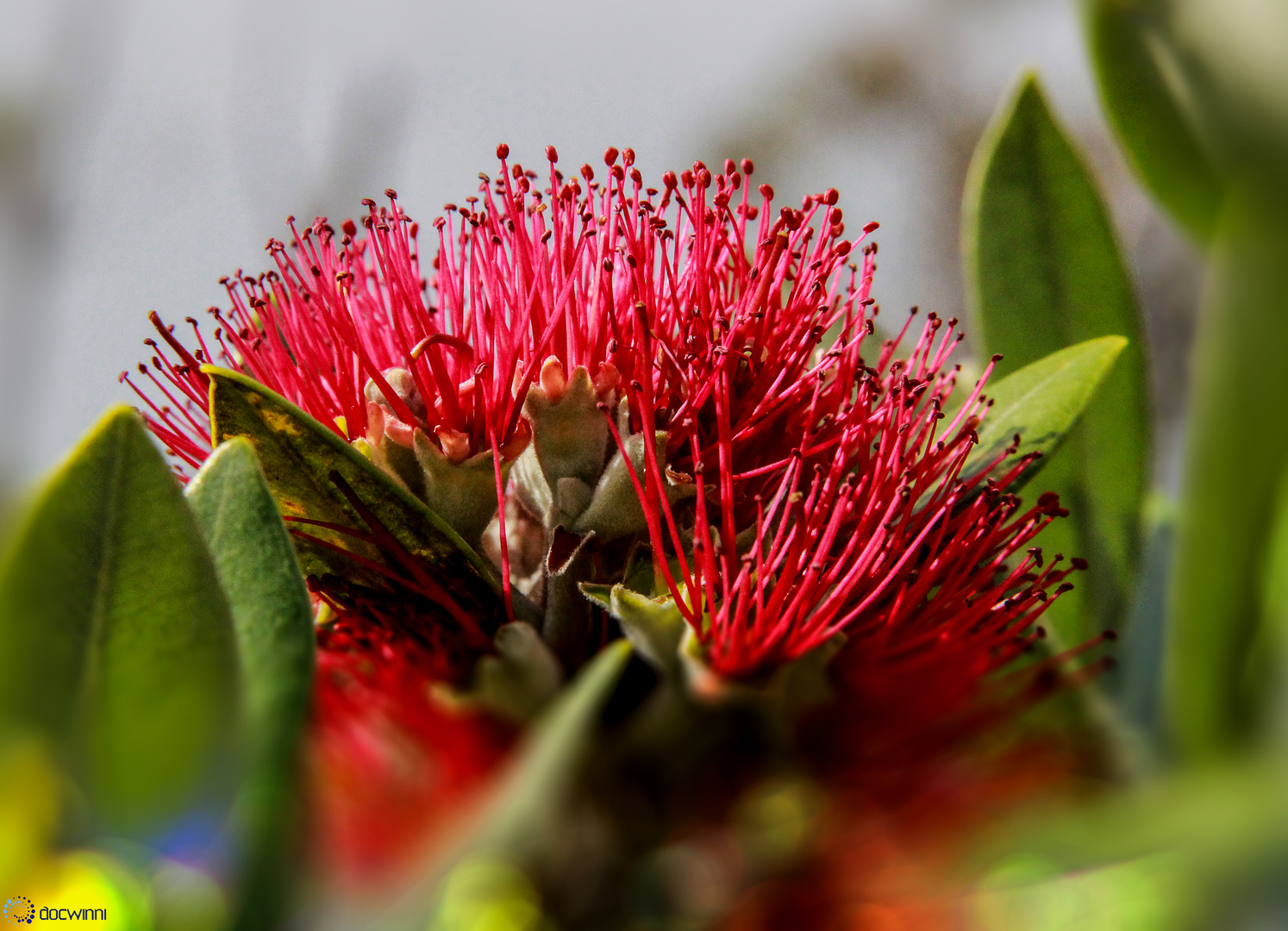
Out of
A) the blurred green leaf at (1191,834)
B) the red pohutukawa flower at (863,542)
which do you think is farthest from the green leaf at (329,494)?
the blurred green leaf at (1191,834)

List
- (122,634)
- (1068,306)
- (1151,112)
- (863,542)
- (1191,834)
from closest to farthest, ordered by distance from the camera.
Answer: (1191,834) → (122,634) → (1151,112) → (863,542) → (1068,306)

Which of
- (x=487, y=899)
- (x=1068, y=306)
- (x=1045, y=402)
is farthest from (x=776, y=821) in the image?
(x=1068, y=306)

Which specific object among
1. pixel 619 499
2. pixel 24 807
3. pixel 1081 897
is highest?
pixel 619 499

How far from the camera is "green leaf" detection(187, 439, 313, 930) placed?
0.37 meters

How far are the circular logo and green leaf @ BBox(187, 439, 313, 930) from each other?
7 centimetres

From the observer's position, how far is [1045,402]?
2.34 ft

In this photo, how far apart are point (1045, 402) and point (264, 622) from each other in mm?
492

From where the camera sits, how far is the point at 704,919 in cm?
48

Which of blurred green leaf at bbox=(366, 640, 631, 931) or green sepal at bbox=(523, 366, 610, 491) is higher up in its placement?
green sepal at bbox=(523, 366, 610, 491)

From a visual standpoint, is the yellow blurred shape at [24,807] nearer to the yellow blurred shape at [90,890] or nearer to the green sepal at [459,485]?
the yellow blurred shape at [90,890]

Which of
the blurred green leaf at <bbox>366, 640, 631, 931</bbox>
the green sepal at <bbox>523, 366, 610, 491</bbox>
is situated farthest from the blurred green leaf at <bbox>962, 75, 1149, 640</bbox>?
the blurred green leaf at <bbox>366, 640, 631, 931</bbox>

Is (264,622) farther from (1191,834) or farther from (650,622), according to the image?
(1191,834)

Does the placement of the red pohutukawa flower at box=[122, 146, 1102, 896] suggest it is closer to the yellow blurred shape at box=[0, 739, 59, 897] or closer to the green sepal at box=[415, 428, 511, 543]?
the green sepal at box=[415, 428, 511, 543]

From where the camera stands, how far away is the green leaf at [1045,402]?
0.70m
